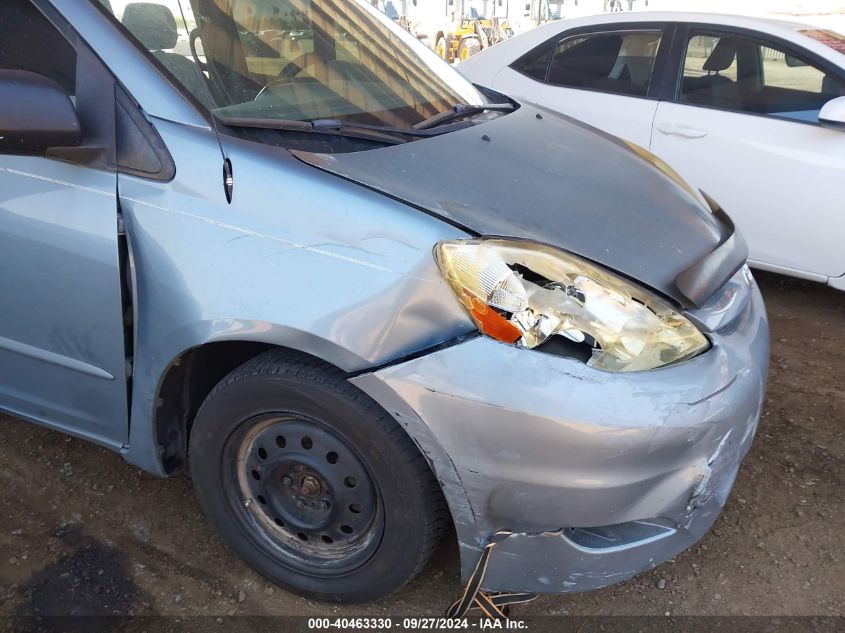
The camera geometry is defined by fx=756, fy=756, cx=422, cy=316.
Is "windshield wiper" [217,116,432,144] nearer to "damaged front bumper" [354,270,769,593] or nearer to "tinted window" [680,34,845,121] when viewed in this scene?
"damaged front bumper" [354,270,769,593]

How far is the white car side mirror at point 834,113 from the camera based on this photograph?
3.54m

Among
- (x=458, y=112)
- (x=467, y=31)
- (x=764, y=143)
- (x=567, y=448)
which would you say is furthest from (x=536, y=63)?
(x=467, y=31)

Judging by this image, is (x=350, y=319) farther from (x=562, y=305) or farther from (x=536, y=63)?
(x=536, y=63)

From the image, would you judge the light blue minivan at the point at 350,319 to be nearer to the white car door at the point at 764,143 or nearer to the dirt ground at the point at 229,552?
the dirt ground at the point at 229,552

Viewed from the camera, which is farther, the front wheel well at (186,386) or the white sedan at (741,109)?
the white sedan at (741,109)

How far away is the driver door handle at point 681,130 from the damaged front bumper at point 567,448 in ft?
8.25

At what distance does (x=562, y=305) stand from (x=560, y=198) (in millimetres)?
405

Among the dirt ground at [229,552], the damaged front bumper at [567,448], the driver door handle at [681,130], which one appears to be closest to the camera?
the damaged front bumper at [567,448]

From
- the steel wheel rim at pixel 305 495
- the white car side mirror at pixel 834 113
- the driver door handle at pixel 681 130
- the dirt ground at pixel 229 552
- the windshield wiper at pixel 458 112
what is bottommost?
the dirt ground at pixel 229 552

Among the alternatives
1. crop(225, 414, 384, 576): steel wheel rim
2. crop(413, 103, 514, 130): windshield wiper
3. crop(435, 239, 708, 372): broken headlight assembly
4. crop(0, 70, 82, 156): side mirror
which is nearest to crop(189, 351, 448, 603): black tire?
crop(225, 414, 384, 576): steel wheel rim

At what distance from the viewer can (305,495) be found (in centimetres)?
204

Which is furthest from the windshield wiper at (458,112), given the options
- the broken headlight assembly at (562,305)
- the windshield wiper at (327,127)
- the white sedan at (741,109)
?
the white sedan at (741,109)

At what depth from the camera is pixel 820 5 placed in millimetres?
21188

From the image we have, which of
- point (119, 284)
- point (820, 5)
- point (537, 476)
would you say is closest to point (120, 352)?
point (119, 284)
